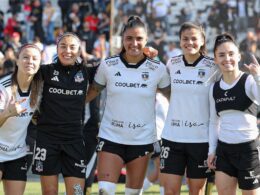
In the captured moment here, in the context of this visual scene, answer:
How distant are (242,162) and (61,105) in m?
1.98

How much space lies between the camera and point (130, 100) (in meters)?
7.14

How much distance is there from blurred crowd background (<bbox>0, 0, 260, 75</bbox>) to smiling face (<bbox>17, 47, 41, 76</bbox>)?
23.1ft

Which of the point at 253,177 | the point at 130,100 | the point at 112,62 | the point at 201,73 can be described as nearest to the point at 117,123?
the point at 130,100

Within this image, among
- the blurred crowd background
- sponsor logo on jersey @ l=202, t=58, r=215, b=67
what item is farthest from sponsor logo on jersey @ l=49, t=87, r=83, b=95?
the blurred crowd background

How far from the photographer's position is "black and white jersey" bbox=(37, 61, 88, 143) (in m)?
7.09

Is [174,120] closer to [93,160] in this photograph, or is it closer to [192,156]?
[192,156]

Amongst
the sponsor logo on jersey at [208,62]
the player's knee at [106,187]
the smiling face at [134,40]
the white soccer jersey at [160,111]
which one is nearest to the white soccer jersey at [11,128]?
the player's knee at [106,187]

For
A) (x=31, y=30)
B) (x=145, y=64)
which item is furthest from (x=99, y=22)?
(x=145, y=64)

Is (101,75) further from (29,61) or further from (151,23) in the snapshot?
(151,23)

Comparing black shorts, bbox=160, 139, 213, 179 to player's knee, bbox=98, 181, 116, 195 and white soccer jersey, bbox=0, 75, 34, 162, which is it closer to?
player's knee, bbox=98, 181, 116, 195

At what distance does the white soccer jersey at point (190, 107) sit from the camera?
7.07m

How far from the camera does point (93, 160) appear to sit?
1067cm

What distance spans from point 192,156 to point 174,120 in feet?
1.40

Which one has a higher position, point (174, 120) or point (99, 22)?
point (99, 22)
